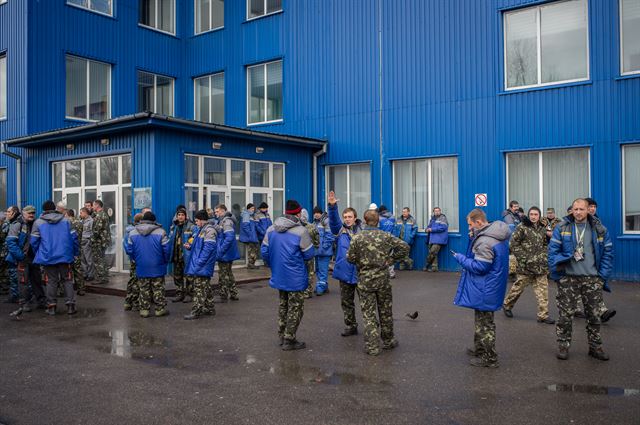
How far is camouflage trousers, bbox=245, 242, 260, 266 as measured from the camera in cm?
1617

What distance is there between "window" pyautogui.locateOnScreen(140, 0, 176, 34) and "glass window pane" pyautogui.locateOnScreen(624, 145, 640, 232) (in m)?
16.6

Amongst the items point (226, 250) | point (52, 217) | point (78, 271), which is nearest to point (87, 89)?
point (78, 271)

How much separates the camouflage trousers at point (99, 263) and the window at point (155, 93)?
9.11 m

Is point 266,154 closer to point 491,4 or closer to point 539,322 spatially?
point 491,4

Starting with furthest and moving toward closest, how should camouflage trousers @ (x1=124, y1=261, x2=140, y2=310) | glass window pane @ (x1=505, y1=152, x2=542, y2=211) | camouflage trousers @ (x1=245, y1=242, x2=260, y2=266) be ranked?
camouflage trousers @ (x1=245, y1=242, x2=260, y2=266), glass window pane @ (x1=505, y1=152, x2=542, y2=211), camouflage trousers @ (x1=124, y1=261, x2=140, y2=310)

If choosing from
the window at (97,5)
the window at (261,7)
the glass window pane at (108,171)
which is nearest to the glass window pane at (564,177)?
the window at (261,7)

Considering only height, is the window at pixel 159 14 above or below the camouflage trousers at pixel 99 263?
above

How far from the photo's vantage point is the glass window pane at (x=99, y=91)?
1939 centimetres

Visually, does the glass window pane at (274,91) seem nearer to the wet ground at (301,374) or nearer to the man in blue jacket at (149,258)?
the man in blue jacket at (149,258)

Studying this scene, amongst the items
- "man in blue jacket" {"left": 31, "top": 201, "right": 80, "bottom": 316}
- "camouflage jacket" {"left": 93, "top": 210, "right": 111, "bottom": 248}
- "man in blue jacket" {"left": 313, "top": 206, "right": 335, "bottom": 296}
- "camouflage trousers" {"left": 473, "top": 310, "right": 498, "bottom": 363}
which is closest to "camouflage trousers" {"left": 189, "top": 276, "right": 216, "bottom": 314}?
"man in blue jacket" {"left": 31, "top": 201, "right": 80, "bottom": 316}

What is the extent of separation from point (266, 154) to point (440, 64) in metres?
5.69

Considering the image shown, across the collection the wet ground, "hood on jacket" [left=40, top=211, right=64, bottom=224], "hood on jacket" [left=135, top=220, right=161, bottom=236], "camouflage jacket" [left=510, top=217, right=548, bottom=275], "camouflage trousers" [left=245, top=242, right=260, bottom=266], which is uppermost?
"hood on jacket" [left=40, top=211, right=64, bottom=224]

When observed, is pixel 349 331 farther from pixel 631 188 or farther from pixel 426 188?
pixel 426 188

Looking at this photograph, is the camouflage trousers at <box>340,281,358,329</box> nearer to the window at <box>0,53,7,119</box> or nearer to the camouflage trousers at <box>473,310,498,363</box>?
the camouflage trousers at <box>473,310,498,363</box>
